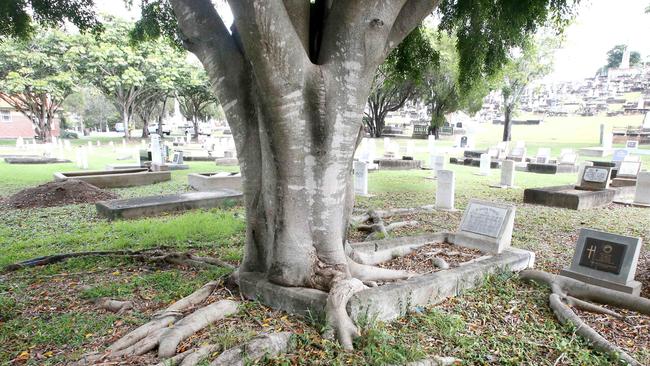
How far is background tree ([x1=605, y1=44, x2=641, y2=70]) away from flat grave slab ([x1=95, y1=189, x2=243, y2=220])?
9448 cm

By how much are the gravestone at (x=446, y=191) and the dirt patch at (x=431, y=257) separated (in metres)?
3.72

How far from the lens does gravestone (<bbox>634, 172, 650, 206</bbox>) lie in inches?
426

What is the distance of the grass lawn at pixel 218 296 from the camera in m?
3.16

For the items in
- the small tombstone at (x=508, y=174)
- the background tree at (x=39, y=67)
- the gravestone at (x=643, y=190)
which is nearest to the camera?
the gravestone at (x=643, y=190)

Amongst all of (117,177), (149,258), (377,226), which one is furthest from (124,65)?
(377,226)

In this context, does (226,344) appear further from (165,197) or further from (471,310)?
(165,197)

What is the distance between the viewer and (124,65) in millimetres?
29953

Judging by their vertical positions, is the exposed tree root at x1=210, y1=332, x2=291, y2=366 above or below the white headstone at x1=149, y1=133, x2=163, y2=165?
below

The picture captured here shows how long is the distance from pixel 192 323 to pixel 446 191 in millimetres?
7530

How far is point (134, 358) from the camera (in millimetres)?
3020

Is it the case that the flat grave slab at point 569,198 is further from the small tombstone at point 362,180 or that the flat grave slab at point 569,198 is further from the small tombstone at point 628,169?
the small tombstone at point 362,180

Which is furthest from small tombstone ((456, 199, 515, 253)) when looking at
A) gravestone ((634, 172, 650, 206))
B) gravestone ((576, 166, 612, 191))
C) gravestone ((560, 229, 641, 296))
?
gravestone ((634, 172, 650, 206))

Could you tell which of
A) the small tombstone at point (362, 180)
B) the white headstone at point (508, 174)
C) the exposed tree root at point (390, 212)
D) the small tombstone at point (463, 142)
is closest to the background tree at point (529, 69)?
the small tombstone at point (463, 142)

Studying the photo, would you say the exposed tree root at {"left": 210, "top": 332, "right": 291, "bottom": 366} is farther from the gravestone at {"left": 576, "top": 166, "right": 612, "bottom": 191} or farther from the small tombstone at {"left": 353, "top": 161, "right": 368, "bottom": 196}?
the gravestone at {"left": 576, "top": 166, "right": 612, "bottom": 191}
